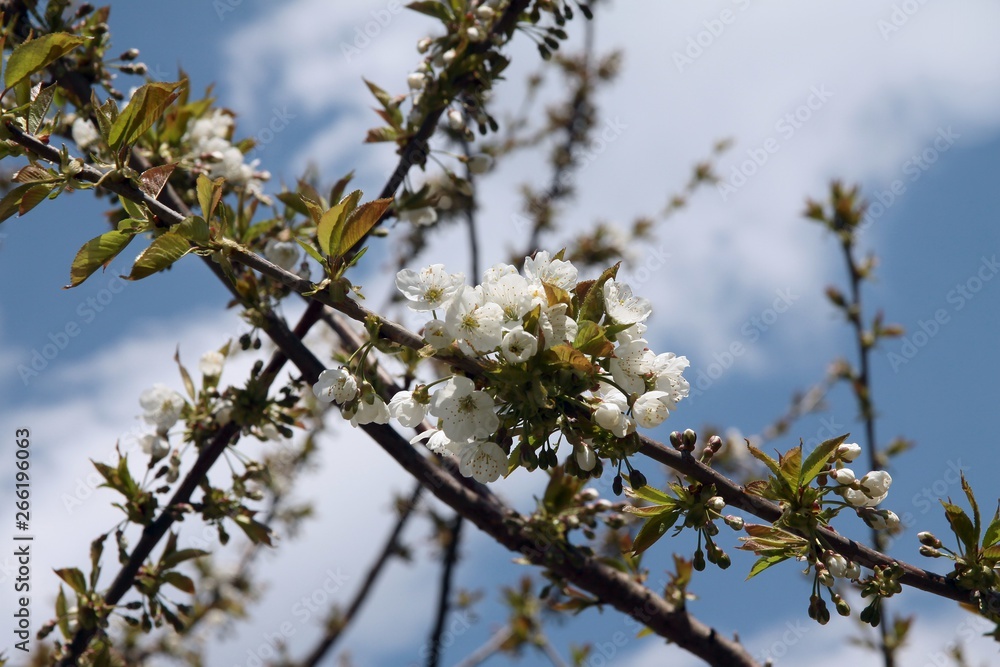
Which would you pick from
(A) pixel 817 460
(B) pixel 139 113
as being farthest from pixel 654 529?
(B) pixel 139 113

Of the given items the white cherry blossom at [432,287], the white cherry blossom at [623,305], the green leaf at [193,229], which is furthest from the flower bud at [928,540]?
the green leaf at [193,229]

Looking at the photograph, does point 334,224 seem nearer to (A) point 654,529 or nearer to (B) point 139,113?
(B) point 139,113

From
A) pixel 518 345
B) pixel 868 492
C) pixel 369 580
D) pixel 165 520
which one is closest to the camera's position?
pixel 518 345

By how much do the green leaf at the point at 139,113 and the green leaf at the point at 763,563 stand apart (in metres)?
1.71

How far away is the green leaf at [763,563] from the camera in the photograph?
176cm

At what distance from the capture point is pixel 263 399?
2.62 meters

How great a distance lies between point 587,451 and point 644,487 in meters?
0.17

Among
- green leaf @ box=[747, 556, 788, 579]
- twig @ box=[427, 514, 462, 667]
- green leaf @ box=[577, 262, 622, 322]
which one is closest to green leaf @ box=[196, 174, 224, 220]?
green leaf @ box=[577, 262, 622, 322]

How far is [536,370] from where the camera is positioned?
1.61 metres

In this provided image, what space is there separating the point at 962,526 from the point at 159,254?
187cm

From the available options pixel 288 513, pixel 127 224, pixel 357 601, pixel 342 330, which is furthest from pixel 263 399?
pixel 288 513

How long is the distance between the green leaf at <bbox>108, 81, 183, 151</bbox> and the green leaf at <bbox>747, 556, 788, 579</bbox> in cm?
171

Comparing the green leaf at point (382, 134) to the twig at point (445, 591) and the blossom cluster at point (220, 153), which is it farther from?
the twig at point (445, 591)

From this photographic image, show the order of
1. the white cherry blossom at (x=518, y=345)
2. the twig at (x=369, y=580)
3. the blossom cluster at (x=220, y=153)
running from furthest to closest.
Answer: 1. the twig at (x=369, y=580)
2. the blossom cluster at (x=220, y=153)
3. the white cherry blossom at (x=518, y=345)
